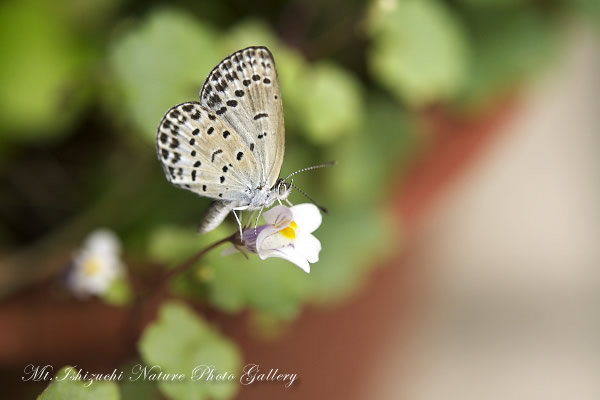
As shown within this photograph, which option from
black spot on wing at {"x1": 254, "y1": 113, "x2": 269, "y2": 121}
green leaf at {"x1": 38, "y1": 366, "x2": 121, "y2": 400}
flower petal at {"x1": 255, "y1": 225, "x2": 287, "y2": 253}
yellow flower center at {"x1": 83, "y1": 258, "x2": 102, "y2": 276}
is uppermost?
black spot on wing at {"x1": 254, "y1": 113, "x2": 269, "y2": 121}

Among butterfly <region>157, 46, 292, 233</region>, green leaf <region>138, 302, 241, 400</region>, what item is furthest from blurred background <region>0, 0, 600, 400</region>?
butterfly <region>157, 46, 292, 233</region>

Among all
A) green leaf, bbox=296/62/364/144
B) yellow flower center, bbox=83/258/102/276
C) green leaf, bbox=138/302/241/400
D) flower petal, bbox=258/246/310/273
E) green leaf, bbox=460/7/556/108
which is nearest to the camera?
flower petal, bbox=258/246/310/273

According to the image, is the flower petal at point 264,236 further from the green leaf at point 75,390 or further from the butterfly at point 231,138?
the green leaf at point 75,390

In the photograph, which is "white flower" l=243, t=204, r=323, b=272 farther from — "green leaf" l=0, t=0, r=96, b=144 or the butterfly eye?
"green leaf" l=0, t=0, r=96, b=144

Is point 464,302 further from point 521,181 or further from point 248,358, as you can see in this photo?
point 248,358

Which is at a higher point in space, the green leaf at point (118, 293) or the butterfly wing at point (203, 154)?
the butterfly wing at point (203, 154)

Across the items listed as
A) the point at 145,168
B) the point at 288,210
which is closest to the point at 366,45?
the point at 145,168

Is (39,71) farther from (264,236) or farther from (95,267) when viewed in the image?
→ (264,236)

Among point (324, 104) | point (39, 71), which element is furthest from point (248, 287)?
point (39, 71)

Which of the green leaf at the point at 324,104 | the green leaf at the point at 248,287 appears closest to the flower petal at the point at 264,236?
the green leaf at the point at 248,287
